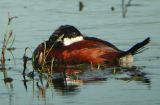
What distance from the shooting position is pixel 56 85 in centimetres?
1054

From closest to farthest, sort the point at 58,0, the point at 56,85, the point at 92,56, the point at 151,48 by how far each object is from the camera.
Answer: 1. the point at 56,85
2. the point at 92,56
3. the point at 151,48
4. the point at 58,0

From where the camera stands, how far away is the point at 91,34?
1530 centimetres

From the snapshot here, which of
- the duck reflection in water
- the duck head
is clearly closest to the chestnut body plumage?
the duck head

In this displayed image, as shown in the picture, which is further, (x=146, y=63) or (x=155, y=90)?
(x=146, y=63)

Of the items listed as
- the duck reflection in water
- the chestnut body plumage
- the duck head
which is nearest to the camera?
the duck reflection in water

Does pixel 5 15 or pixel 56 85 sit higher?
pixel 5 15

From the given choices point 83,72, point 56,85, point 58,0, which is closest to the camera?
point 56,85

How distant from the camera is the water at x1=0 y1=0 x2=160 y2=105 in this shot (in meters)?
9.48

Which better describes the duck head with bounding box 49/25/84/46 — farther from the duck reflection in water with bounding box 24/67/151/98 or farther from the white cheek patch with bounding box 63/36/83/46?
the duck reflection in water with bounding box 24/67/151/98

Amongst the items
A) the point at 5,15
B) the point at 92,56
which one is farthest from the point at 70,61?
the point at 5,15

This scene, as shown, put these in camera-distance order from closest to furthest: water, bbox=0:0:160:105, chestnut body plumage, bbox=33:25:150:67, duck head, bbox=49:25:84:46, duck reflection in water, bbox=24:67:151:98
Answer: water, bbox=0:0:160:105, duck reflection in water, bbox=24:67:151:98, chestnut body plumage, bbox=33:25:150:67, duck head, bbox=49:25:84:46

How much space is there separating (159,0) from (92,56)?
6.73m

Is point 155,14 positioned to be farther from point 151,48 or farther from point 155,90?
point 155,90

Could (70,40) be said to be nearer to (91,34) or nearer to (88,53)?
(88,53)
